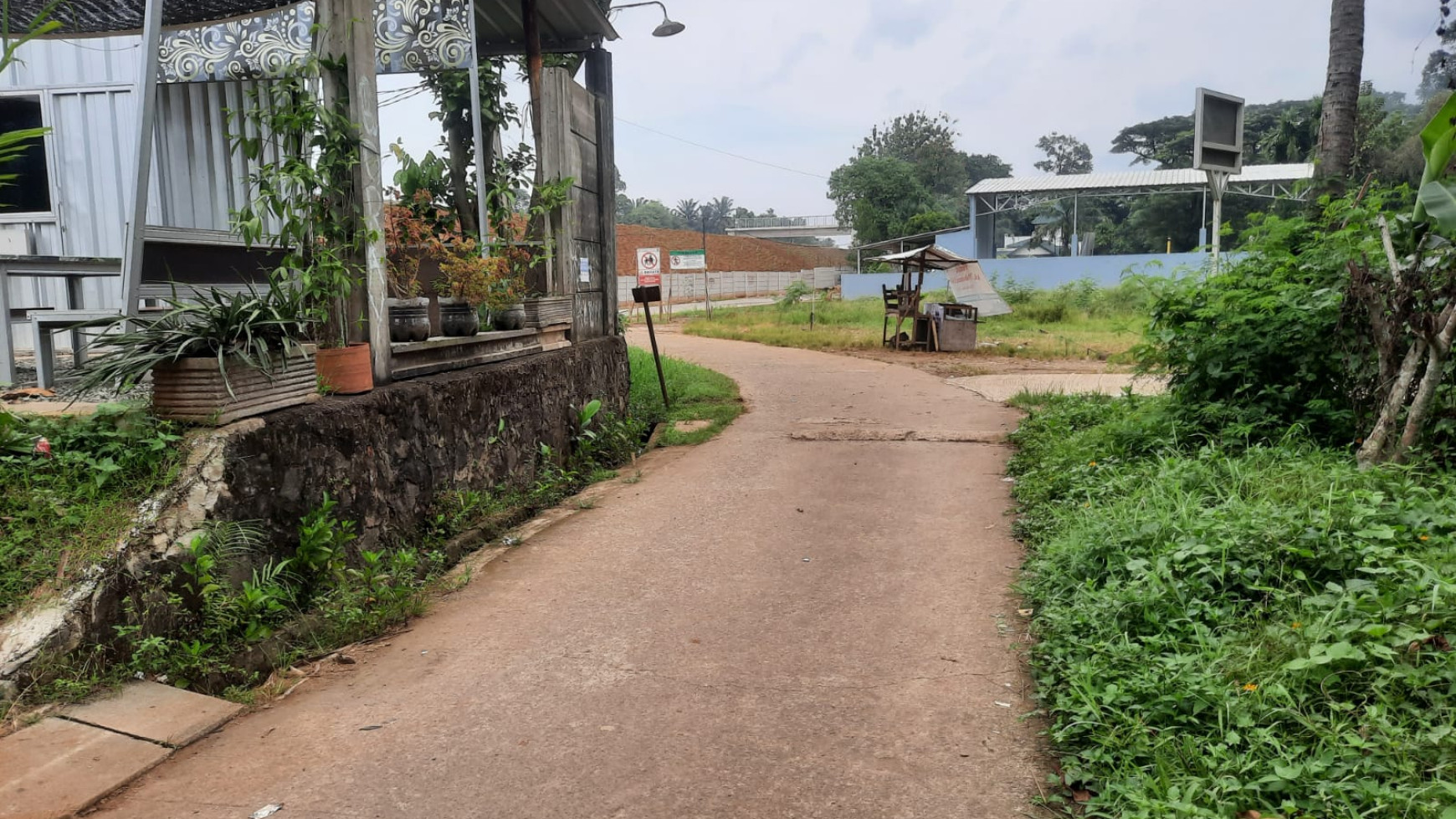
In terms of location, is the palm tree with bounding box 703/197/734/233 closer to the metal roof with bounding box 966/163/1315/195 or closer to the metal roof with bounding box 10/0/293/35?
the metal roof with bounding box 966/163/1315/195

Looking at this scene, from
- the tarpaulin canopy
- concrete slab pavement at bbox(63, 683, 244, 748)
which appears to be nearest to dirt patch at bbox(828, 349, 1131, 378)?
the tarpaulin canopy

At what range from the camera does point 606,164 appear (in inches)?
371

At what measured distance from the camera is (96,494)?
358 cm

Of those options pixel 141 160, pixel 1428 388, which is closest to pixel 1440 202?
pixel 1428 388

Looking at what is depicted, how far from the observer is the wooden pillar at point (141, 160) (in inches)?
174

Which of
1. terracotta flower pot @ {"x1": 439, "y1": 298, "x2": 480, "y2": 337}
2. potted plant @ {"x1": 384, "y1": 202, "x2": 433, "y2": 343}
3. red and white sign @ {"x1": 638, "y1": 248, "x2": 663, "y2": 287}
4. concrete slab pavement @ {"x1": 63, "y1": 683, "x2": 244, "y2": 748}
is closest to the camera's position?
concrete slab pavement @ {"x1": 63, "y1": 683, "x2": 244, "y2": 748}

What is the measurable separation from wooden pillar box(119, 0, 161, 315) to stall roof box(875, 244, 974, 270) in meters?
14.3

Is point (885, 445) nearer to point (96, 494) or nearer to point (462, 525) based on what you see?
point (462, 525)

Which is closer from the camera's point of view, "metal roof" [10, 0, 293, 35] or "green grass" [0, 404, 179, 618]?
"green grass" [0, 404, 179, 618]

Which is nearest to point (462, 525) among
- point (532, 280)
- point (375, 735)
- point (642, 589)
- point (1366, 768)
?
point (642, 589)

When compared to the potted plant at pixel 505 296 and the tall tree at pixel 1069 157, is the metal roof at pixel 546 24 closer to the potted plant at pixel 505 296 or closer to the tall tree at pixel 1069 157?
the potted plant at pixel 505 296

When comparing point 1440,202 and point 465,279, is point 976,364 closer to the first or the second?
point 465,279

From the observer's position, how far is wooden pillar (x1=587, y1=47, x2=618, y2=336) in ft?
30.5

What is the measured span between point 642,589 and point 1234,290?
4.29 meters
